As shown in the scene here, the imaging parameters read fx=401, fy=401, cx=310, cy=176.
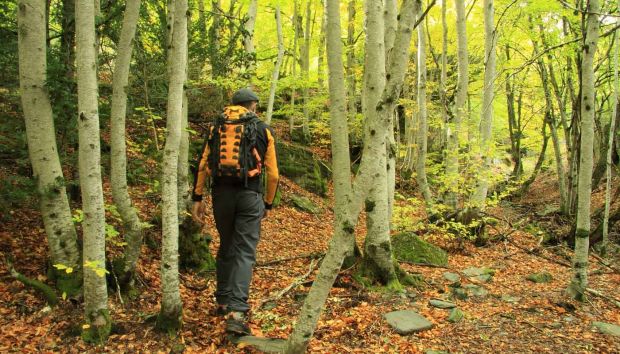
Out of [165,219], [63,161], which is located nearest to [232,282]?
[165,219]

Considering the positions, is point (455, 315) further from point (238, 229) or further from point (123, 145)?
point (123, 145)

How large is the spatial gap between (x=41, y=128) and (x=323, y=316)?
3.46 meters

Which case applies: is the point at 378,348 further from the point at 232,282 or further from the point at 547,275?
the point at 547,275

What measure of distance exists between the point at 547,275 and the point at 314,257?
410 centimetres

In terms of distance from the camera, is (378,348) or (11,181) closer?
(378,348)

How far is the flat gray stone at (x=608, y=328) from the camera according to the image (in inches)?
182

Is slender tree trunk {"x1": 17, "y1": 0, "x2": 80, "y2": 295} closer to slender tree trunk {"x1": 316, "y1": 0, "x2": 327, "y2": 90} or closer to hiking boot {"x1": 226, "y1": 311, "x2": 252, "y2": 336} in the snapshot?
hiking boot {"x1": 226, "y1": 311, "x2": 252, "y2": 336}

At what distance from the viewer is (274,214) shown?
10516 millimetres

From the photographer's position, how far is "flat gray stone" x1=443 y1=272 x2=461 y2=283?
6.07 metres

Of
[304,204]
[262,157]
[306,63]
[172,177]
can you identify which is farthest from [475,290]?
[306,63]

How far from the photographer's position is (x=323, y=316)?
445cm

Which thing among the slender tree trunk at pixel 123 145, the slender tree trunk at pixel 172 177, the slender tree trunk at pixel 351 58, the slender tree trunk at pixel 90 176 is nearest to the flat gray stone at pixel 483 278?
the slender tree trunk at pixel 172 177

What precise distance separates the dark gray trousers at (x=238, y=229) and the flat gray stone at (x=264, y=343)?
13.6 inches

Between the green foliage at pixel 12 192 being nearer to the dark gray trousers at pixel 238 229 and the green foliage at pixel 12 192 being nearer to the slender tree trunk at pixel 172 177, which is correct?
the slender tree trunk at pixel 172 177
